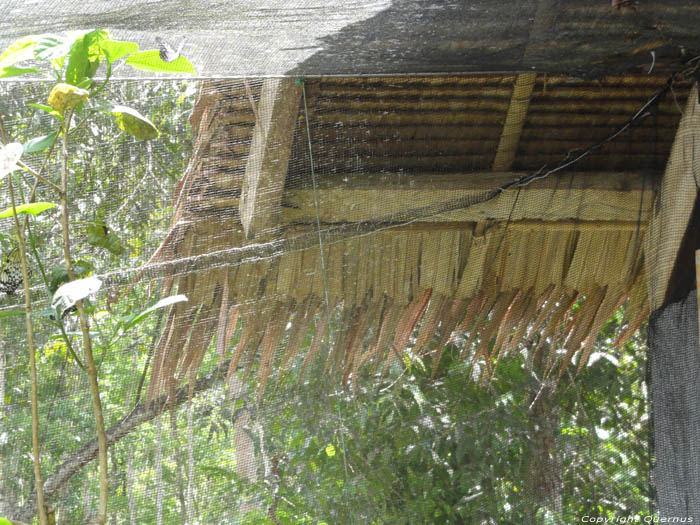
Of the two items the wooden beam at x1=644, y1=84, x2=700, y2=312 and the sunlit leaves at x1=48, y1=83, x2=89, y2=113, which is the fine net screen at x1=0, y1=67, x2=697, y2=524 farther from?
the sunlit leaves at x1=48, y1=83, x2=89, y2=113

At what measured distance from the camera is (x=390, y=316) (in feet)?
5.52

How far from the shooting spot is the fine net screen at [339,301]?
1451 millimetres

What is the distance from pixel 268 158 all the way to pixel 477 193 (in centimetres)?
40

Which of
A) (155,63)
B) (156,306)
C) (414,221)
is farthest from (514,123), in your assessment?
(156,306)

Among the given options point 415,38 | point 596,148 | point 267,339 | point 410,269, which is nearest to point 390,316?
point 410,269

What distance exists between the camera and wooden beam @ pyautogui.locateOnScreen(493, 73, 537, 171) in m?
1.61

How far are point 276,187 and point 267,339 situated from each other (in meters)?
0.29

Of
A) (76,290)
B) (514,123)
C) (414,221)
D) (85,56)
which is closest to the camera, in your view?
(76,290)

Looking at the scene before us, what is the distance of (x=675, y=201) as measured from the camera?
4.91ft

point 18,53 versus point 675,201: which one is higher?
point 18,53

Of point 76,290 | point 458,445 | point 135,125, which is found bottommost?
point 458,445

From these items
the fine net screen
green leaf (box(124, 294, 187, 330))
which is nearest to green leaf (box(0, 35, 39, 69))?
the fine net screen

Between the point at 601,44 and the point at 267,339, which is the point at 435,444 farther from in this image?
the point at 601,44

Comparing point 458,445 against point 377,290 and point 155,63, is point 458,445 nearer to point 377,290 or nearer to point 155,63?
point 377,290
